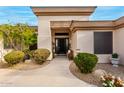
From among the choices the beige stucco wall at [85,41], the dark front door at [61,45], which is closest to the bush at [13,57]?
the beige stucco wall at [85,41]

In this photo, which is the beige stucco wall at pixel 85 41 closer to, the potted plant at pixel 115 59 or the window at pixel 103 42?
the window at pixel 103 42

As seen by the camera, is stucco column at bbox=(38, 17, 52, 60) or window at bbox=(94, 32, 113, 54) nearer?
window at bbox=(94, 32, 113, 54)

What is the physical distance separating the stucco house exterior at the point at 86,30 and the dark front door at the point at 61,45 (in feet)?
24.0

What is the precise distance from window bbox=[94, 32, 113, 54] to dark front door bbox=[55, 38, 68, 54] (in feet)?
33.2

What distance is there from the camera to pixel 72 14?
18.2m

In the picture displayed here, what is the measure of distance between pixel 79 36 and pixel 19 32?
250 inches

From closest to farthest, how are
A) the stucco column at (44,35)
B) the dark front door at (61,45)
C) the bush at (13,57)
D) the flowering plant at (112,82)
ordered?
the flowering plant at (112,82) → the bush at (13,57) → the stucco column at (44,35) → the dark front door at (61,45)

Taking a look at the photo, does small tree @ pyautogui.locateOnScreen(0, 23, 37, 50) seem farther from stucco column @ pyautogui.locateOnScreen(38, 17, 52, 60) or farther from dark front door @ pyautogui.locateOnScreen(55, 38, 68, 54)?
dark front door @ pyautogui.locateOnScreen(55, 38, 68, 54)

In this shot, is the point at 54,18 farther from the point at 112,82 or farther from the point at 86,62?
the point at 112,82

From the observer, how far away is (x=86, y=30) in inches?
611

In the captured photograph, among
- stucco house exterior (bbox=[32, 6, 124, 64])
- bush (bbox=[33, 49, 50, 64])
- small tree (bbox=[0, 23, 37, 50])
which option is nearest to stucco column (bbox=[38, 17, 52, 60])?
stucco house exterior (bbox=[32, 6, 124, 64])

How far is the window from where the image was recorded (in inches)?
612

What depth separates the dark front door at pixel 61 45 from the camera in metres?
25.7

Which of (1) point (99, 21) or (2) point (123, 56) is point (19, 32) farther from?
(2) point (123, 56)
